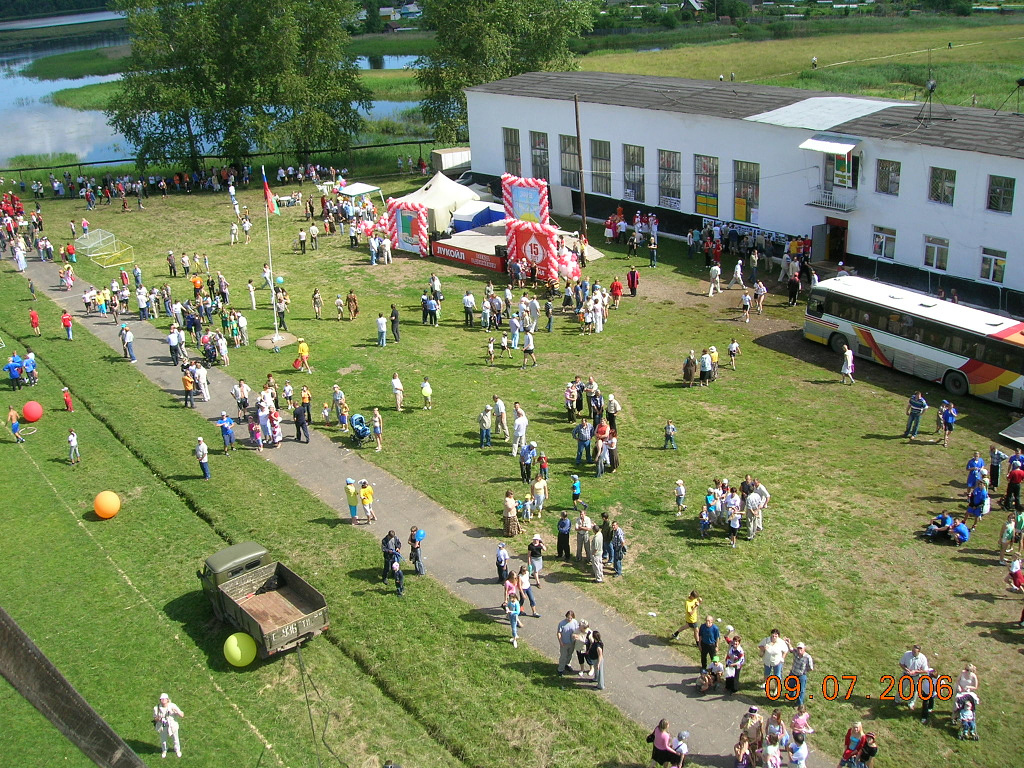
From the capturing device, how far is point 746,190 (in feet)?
143

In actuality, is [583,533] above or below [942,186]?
below

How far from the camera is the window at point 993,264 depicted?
34.6 m

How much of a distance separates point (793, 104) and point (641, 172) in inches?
320

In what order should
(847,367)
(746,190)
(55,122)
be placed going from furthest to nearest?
(55,122) → (746,190) → (847,367)

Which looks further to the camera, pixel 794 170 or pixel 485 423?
pixel 794 170

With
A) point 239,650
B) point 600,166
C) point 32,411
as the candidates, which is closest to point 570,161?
point 600,166

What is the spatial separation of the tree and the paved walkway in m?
38.5

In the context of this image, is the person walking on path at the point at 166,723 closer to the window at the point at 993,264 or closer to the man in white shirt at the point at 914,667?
the man in white shirt at the point at 914,667

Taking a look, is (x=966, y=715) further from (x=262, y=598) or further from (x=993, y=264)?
(x=993, y=264)

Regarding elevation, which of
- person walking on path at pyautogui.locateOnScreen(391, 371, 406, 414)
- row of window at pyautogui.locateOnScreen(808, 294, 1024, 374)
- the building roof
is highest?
the building roof

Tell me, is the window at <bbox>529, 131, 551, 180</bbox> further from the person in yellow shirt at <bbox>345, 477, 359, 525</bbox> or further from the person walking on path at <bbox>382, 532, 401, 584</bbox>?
the person walking on path at <bbox>382, 532, 401, 584</bbox>

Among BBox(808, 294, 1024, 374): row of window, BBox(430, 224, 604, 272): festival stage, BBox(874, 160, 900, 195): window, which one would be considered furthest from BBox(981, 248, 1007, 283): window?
BBox(430, 224, 604, 272): festival stage

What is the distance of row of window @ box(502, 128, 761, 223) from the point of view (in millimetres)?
43594

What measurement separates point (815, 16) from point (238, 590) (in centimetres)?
11697
